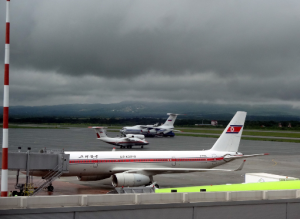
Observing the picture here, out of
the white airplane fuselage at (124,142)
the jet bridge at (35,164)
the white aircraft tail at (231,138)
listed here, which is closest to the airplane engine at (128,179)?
the jet bridge at (35,164)

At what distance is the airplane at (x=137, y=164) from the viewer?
35.4 m

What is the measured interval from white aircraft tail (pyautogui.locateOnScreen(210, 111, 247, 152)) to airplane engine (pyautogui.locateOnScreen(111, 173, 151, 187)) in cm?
969

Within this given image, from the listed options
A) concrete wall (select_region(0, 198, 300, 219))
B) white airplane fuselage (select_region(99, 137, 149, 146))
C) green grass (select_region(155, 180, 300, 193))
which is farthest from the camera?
white airplane fuselage (select_region(99, 137, 149, 146))

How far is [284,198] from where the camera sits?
16.1m

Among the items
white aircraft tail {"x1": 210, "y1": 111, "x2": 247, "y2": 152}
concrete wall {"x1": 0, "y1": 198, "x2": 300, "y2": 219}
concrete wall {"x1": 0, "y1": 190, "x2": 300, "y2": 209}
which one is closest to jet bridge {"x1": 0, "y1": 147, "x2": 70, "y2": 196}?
concrete wall {"x1": 0, "y1": 190, "x2": 300, "y2": 209}

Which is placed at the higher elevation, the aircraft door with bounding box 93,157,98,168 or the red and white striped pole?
the red and white striped pole

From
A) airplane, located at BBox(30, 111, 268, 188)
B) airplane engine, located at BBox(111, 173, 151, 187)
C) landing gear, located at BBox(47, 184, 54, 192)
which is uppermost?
airplane, located at BBox(30, 111, 268, 188)

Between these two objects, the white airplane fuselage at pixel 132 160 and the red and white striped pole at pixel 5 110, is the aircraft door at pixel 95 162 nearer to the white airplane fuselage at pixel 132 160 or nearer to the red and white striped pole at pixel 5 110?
the white airplane fuselage at pixel 132 160

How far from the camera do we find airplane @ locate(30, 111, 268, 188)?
35438 mm

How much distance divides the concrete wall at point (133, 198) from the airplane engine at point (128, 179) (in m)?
20.0

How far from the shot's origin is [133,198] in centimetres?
1431

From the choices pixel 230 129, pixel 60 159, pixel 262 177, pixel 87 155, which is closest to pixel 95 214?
pixel 262 177

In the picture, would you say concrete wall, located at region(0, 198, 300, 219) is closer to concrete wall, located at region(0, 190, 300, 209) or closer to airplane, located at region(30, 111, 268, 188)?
concrete wall, located at region(0, 190, 300, 209)

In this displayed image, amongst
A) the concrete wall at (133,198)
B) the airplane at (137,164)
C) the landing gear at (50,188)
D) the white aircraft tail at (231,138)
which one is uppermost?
the white aircraft tail at (231,138)
